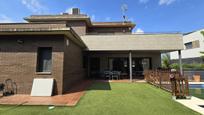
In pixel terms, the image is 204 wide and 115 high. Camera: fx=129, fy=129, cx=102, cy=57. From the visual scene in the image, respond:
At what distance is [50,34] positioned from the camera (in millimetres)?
7230

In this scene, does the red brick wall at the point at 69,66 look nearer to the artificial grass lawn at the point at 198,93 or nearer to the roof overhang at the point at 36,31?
the roof overhang at the point at 36,31

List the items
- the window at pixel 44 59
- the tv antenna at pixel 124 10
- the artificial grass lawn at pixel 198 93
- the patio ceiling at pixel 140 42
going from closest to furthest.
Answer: the artificial grass lawn at pixel 198 93 → the window at pixel 44 59 → the patio ceiling at pixel 140 42 → the tv antenna at pixel 124 10

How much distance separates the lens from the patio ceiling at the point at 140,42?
12.2 metres

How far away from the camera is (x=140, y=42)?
1228cm

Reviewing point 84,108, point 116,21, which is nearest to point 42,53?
point 84,108

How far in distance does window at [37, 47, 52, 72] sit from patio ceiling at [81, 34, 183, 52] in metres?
5.46

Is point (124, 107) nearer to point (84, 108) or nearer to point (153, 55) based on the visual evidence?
point (84, 108)

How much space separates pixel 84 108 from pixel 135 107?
1947mm

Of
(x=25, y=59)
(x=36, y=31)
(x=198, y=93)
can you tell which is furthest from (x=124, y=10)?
(x=25, y=59)

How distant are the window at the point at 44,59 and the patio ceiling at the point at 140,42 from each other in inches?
215

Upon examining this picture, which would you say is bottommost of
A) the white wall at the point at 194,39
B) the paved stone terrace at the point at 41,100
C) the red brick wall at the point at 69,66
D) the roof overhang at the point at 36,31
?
the paved stone terrace at the point at 41,100

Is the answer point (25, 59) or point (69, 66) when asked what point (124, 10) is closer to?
point (69, 66)

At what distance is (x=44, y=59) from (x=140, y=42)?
28.4ft

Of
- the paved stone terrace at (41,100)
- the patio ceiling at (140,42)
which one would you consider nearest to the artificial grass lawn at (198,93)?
the patio ceiling at (140,42)
